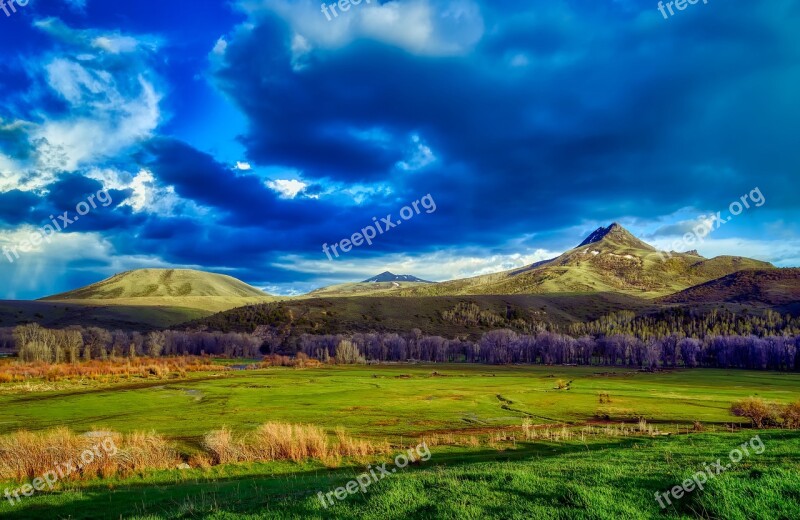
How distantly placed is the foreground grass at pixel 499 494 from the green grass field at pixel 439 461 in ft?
0.18

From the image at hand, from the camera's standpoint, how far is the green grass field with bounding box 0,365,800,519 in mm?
12117

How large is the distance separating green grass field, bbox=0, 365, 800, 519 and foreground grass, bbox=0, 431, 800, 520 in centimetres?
6

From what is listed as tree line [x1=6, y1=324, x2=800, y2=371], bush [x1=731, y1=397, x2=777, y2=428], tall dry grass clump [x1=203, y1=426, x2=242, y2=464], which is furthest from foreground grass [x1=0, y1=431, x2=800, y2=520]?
tree line [x1=6, y1=324, x2=800, y2=371]

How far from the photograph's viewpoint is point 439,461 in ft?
86.5

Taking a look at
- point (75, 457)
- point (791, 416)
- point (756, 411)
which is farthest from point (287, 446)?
point (756, 411)

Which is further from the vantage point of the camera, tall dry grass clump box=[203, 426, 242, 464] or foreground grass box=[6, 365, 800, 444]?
foreground grass box=[6, 365, 800, 444]

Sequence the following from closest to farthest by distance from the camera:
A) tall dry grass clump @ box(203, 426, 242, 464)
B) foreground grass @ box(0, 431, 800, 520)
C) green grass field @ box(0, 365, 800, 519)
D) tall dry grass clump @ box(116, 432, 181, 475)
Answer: foreground grass @ box(0, 431, 800, 520) < green grass field @ box(0, 365, 800, 519) < tall dry grass clump @ box(116, 432, 181, 475) < tall dry grass clump @ box(203, 426, 242, 464)

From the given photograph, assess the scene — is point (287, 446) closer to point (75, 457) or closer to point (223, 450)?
point (223, 450)

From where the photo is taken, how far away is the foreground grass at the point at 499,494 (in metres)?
11.6

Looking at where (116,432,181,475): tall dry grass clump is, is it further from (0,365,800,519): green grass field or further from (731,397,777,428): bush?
(731,397,777,428): bush

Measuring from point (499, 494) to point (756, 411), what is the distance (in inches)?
1622

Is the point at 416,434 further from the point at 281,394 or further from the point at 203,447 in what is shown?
the point at 281,394

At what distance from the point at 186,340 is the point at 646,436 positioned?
158 m

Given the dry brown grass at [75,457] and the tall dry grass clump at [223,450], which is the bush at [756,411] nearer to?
the tall dry grass clump at [223,450]
